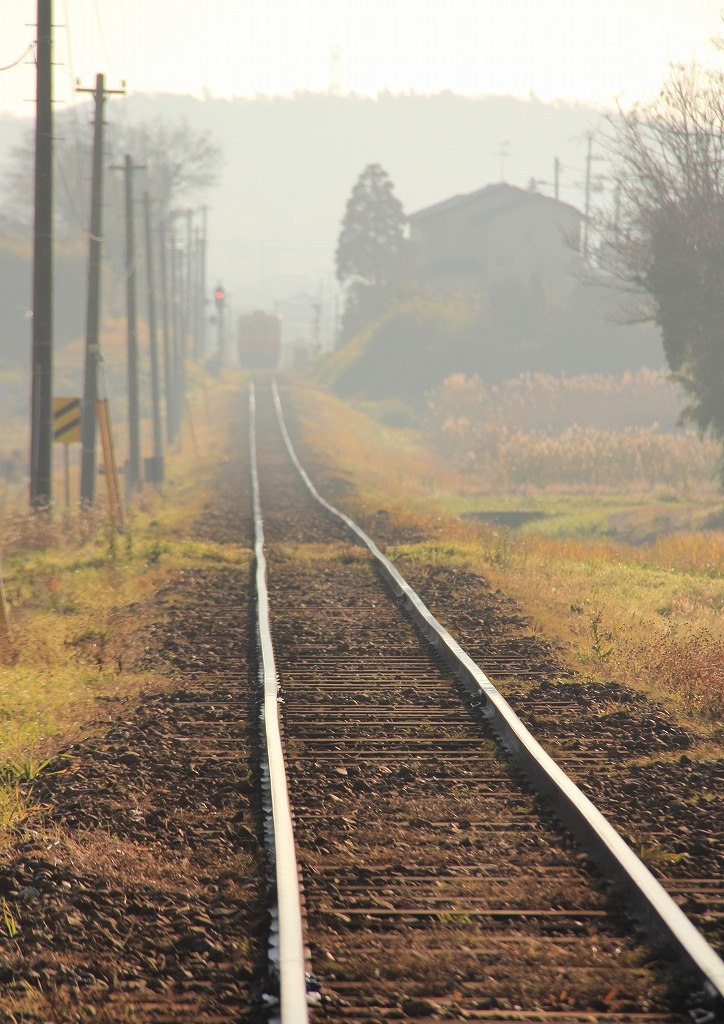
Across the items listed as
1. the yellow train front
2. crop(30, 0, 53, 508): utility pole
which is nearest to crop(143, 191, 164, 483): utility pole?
crop(30, 0, 53, 508): utility pole

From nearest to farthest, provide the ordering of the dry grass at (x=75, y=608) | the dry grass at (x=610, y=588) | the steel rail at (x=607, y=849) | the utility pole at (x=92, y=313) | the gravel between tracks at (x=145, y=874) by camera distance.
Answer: the steel rail at (x=607, y=849) → the gravel between tracks at (x=145, y=874) → the dry grass at (x=75, y=608) → the dry grass at (x=610, y=588) → the utility pole at (x=92, y=313)

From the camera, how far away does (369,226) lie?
93.4m

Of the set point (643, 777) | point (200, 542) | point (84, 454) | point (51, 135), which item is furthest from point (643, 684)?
point (84, 454)

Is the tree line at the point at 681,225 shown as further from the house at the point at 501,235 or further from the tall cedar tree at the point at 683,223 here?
the house at the point at 501,235

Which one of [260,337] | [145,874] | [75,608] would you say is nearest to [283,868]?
[145,874]

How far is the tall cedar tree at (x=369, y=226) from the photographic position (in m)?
92.2

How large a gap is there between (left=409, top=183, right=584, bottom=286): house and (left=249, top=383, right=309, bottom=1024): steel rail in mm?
72023

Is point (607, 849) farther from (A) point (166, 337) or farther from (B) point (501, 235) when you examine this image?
(B) point (501, 235)

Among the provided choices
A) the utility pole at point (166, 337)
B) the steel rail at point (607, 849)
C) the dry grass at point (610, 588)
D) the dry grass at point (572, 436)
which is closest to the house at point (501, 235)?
the dry grass at point (572, 436)

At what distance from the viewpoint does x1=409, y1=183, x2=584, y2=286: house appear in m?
79.2

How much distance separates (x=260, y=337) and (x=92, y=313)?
65.3m

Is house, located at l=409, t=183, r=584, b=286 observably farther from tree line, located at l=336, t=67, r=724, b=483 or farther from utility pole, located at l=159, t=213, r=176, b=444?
tree line, located at l=336, t=67, r=724, b=483

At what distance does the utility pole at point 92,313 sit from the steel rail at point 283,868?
48.4 feet

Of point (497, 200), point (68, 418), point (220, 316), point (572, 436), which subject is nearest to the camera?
point (68, 418)
